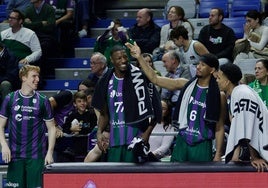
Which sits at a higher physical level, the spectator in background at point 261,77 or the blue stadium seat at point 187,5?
the blue stadium seat at point 187,5

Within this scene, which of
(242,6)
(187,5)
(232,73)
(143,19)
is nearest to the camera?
(232,73)

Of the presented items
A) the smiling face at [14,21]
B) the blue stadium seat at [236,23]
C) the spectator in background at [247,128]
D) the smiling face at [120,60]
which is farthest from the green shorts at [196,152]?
the smiling face at [14,21]

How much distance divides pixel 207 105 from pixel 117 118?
3.09 ft

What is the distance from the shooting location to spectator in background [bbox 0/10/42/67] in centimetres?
1486

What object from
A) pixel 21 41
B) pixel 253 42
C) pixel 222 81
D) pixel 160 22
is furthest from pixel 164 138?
pixel 160 22

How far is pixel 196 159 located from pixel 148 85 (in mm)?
928

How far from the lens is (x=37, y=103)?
1140 centimetres

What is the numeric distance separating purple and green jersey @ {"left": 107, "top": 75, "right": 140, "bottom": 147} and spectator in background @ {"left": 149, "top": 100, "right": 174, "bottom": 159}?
130cm

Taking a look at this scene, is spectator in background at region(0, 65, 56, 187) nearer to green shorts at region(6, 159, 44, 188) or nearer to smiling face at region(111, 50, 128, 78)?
green shorts at region(6, 159, 44, 188)

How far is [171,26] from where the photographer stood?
569 inches

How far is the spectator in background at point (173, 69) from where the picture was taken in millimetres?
12945

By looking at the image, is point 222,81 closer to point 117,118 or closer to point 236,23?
point 117,118

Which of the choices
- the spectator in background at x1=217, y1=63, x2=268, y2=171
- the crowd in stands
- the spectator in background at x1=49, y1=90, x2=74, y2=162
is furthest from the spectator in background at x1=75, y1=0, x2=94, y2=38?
the spectator in background at x1=217, y1=63, x2=268, y2=171

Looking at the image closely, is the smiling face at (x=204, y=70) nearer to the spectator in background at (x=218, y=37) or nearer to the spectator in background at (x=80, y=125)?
the spectator in background at (x=80, y=125)
